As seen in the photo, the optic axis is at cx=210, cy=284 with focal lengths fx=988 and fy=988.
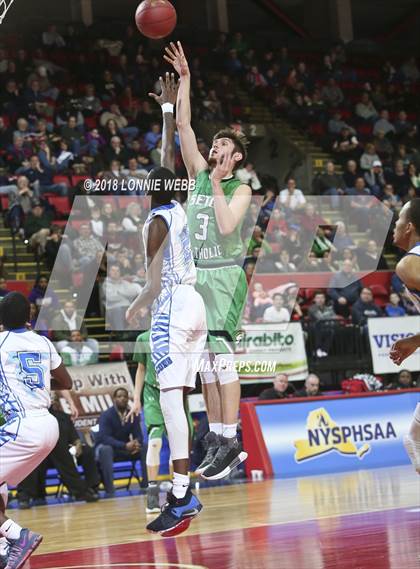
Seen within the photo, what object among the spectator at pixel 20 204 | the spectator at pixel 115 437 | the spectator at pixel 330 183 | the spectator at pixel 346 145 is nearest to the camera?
the spectator at pixel 115 437

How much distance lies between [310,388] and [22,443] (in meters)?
8.64

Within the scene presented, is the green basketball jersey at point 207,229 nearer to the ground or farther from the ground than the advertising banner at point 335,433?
farther from the ground

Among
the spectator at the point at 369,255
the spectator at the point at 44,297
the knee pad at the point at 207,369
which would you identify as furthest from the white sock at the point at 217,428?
the spectator at the point at 369,255

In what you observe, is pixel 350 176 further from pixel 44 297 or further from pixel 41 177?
pixel 44 297

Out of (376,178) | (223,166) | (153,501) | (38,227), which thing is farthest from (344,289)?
(223,166)

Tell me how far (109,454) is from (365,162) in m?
11.1

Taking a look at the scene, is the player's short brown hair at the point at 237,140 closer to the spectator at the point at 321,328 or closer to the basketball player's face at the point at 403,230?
the basketball player's face at the point at 403,230

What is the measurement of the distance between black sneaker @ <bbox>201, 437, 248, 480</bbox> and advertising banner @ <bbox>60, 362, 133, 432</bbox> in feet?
24.5

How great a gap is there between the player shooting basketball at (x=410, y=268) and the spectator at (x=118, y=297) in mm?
4161

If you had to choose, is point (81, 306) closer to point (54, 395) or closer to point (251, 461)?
point (54, 395)

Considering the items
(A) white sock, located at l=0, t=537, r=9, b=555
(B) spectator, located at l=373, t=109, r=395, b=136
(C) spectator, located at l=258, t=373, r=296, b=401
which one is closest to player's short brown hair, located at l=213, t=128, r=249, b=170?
(A) white sock, located at l=0, t=537, r=9, b=555

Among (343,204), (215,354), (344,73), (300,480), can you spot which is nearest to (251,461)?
(300,480)

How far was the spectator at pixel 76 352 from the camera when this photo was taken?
44.8 ft

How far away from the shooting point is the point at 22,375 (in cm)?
709
